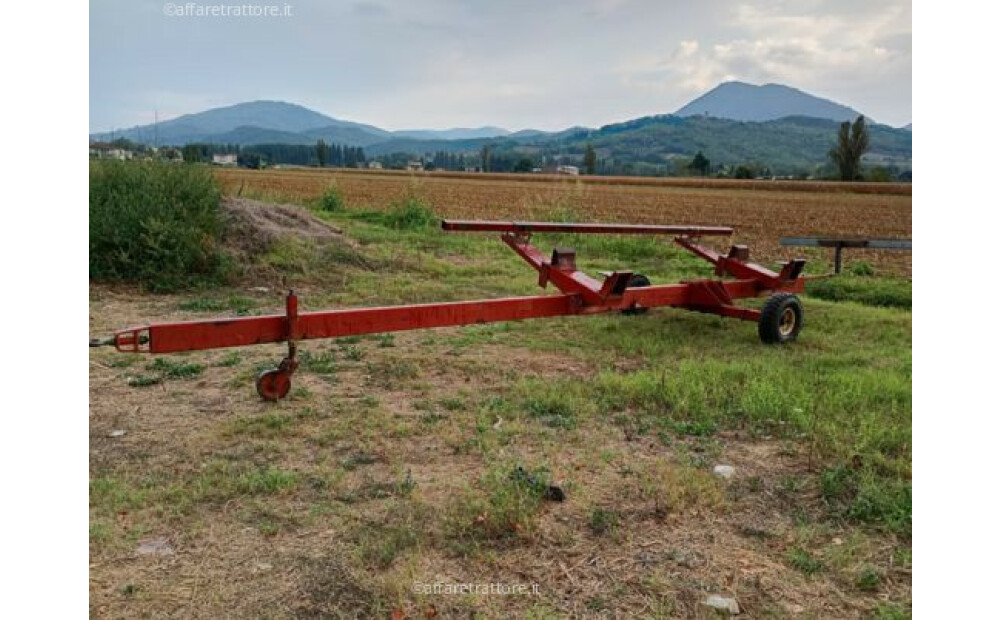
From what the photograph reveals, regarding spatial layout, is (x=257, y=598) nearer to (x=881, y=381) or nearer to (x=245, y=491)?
(x=245, y=491)

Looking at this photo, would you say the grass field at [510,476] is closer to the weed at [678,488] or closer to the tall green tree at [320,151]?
the weed at [678,488]

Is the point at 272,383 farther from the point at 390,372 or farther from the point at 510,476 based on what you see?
the point at 510,476

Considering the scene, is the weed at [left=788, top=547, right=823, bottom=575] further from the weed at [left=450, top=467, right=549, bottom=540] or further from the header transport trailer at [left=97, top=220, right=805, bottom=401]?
the header transport trailer at [left=97, top=220, right=805, bottom=401]

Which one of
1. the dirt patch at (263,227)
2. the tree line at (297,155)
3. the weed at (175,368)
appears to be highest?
the tree line at (297,155)

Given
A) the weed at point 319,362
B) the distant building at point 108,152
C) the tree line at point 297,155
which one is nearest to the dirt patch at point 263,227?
the distant building at point 108,152

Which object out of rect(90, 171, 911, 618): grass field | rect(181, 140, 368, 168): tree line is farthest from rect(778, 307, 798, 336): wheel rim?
rect(181, 140, 368, 168): tree line

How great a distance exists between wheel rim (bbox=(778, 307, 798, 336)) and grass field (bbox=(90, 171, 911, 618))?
0.20 meters

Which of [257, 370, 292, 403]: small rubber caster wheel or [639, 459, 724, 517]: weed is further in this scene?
[257, 370, 292, 403]: small rubber caster wheel

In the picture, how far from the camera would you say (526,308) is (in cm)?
484

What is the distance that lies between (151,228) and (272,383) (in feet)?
15.5

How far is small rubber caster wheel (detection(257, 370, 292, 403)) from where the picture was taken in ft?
14.8

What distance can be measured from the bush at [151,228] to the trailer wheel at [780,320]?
6.34m

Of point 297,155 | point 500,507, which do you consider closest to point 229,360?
point 500,507

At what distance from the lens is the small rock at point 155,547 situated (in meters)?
2.80
